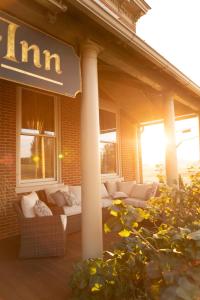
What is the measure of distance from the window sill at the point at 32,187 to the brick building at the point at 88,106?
0.02m

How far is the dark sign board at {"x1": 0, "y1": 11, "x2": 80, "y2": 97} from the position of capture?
2502 millimetres

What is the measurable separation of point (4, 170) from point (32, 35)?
3364 millimetres

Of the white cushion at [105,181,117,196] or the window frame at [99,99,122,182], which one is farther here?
the window frame at [99,99,122,182]

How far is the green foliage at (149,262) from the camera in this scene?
1.76 meters

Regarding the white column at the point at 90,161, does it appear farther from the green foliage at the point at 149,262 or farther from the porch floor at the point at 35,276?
the green foliage at the point at 149,262

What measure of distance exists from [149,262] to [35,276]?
77.5 inches

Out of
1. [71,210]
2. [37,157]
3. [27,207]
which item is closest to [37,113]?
[37,157]

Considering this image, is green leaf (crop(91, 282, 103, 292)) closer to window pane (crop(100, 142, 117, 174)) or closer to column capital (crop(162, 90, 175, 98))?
column capital (crop(162, 90, 175, 98))

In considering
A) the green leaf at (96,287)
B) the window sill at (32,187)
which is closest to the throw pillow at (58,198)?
the window sill at (32,187)

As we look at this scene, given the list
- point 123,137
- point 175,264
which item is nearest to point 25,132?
point 123,137

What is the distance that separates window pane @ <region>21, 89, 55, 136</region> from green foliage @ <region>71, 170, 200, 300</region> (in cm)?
409

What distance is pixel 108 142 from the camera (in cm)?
859

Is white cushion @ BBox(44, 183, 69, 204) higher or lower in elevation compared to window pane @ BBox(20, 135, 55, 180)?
lower

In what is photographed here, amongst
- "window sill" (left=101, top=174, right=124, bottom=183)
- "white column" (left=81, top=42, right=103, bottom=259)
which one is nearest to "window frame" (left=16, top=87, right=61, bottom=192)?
"window sill" (left=101, top=174, right=124, bottom=183)
